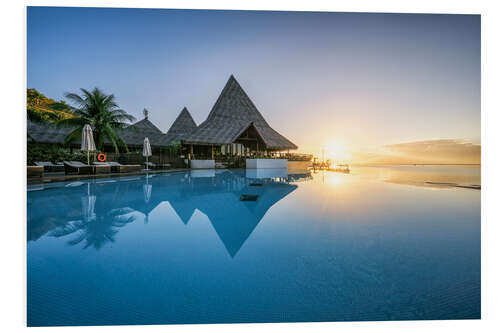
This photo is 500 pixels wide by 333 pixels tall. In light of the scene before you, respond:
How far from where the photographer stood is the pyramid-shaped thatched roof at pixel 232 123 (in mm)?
20917

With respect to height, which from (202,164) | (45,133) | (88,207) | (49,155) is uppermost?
(45,133)

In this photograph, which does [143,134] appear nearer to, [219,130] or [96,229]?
[219,130]


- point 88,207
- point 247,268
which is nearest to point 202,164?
point 88,207

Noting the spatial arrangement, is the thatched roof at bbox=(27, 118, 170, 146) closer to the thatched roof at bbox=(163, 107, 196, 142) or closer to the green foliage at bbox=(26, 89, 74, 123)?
the thatched roof at bbox=(163, 107, 196, 142)

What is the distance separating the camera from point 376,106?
8.52 metres

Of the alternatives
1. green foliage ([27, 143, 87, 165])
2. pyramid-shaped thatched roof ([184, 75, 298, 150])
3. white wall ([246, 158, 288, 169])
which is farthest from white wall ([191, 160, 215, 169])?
green foliage ([27, 143, 87, 165])

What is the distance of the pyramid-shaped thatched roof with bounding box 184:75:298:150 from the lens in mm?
20917

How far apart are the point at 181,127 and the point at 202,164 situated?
10.9 m

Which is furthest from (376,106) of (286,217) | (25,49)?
(25,49)

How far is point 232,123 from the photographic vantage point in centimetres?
2394

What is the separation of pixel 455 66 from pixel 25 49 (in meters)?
9.98

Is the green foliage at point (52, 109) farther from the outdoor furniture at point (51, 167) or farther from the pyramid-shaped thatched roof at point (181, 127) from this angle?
the pyramid-shaped thatched roof at point (181, 127)

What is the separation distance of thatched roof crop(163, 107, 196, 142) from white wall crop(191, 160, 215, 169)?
27.0ft

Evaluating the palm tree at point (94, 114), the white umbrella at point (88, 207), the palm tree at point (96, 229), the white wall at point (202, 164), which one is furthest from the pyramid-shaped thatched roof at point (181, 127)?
the palm tree at point (96, 229)
